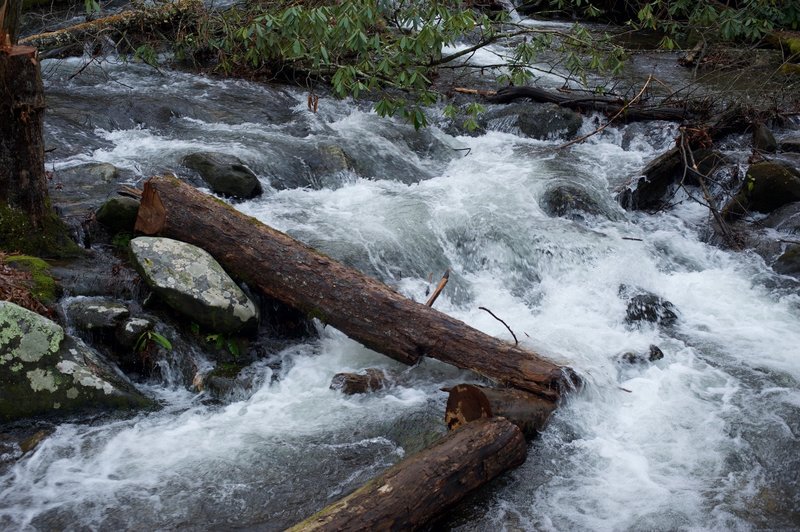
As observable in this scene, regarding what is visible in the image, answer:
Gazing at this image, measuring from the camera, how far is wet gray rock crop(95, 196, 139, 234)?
6430 millimetres

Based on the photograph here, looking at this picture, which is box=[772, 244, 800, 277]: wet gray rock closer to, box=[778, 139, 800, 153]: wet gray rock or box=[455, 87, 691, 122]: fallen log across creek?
box=[778, 139, 800, 153]: wet gray rock

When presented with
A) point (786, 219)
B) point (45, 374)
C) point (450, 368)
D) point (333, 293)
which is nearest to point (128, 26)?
point (333, 293)

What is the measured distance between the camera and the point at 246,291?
6.06 m

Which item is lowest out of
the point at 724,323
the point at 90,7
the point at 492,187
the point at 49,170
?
the point at 724,323

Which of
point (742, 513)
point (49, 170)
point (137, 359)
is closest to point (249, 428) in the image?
point (137, 359)

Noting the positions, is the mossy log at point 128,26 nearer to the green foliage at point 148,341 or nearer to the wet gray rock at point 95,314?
the wet gray rock at point 95,314

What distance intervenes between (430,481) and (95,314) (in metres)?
2.86

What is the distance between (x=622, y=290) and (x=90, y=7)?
20.5 ft

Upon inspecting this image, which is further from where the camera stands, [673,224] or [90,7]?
[673,224]

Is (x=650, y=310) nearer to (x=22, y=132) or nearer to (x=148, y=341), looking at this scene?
(x=148, y=341)

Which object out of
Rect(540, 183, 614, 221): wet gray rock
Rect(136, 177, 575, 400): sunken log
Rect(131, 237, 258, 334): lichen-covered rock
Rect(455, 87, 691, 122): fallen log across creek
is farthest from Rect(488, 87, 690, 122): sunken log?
Rect(131, 237, 258, 334): lichen-covered rock

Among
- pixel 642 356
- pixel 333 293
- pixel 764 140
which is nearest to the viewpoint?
pixel 333 293

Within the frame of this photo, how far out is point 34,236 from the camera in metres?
5.94

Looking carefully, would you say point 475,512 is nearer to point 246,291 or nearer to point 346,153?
point 246,291
